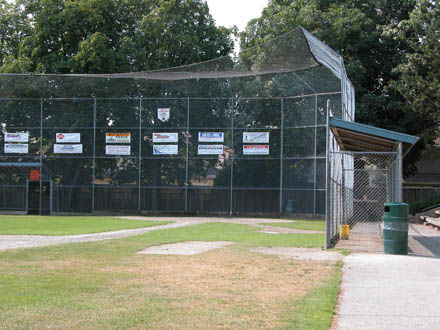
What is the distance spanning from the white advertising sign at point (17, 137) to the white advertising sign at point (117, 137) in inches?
173

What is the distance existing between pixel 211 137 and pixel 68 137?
7761mm

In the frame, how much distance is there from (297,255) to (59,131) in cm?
2236

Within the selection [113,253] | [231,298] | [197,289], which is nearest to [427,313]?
[231,298]

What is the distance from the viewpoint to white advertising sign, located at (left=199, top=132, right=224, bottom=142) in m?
31.6

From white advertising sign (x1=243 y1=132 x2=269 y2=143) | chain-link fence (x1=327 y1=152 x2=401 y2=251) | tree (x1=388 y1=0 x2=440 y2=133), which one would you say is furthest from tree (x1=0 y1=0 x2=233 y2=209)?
tree (x1=388 y1=0 x2=440 y2=133)

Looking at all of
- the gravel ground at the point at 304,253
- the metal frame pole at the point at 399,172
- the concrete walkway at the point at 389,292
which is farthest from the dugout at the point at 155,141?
the concrete walkway at the point at 389,292

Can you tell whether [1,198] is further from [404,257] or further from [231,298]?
[231,298]

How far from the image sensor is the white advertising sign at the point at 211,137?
31.6m

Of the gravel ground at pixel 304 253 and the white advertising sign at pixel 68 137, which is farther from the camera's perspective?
the white advertising sign at pixel 68 137

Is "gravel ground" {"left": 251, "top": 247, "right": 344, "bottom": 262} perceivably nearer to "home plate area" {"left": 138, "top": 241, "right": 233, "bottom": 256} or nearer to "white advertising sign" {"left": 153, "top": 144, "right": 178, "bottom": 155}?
"home plate area" {"left": 138, "top": 241, "right": 233, "bottom": 256}

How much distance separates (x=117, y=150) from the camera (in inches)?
1261

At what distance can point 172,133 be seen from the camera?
105 feet

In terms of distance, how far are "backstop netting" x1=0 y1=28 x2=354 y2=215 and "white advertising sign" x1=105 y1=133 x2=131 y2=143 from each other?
0.18 feet

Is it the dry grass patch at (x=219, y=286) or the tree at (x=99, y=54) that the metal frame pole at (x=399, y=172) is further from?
the tree at (x=99, y=54)
